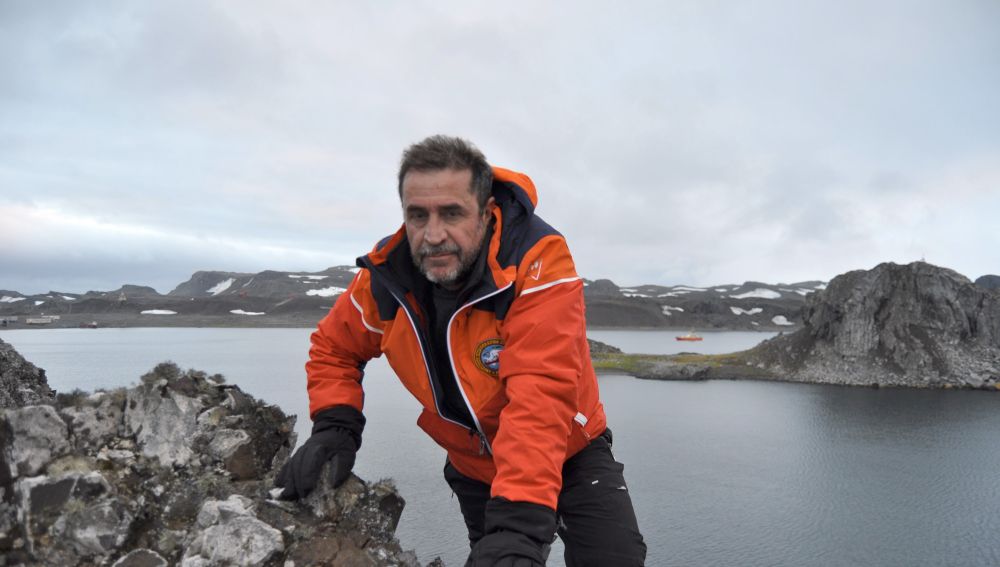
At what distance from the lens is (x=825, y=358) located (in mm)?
53688

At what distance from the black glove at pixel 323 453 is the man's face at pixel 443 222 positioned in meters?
1.36

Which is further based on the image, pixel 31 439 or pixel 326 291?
pixel 326 291

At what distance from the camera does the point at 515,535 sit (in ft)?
8.52

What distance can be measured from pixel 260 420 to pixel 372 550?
1.45 metres

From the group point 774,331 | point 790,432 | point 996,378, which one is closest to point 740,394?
point 790,432

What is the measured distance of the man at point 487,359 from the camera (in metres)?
2.69

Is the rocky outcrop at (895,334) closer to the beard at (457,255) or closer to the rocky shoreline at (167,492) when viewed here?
the rocky shoreline at (167,492)

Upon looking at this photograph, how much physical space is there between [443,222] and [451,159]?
340 mm

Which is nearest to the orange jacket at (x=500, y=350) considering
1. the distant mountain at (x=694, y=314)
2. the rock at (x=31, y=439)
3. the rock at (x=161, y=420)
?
the rock at (x=161, y=420)

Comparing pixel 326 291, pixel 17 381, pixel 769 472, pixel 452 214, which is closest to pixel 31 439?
pixel 452 214

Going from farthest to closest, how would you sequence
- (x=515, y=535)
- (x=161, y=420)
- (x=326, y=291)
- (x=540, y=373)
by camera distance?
(x=326, y=291) < (x=161, y=420) < (x=540, y=373) < (x=515, y=535)

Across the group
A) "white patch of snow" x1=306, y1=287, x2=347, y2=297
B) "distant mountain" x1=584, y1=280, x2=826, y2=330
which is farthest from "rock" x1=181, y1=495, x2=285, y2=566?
"white patch of snow" x1=306, y1=287, x2=347, y2=297

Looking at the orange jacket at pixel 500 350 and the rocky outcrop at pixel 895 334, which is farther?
the rocky outcrop at pixel 895 334

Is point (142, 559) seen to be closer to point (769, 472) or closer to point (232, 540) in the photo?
point (232, 540)
